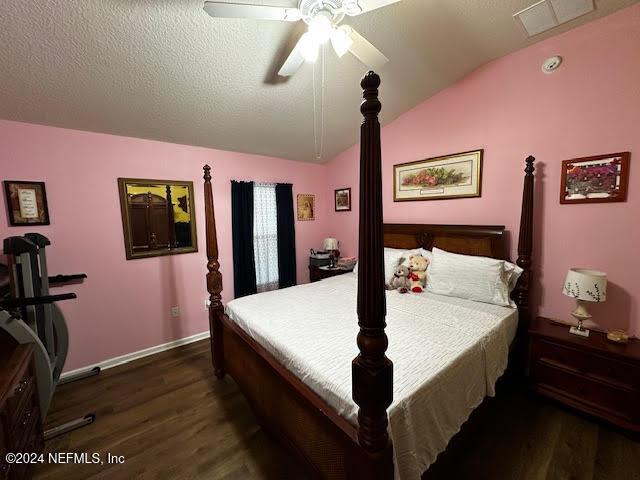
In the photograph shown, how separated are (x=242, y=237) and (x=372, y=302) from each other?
8.87ft

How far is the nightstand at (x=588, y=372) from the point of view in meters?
1.57

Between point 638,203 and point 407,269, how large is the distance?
5.18 feet

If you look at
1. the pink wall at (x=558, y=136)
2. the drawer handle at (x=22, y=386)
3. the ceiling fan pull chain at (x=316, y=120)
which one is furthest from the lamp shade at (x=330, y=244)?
the drawer handle at (x=22, y=386)

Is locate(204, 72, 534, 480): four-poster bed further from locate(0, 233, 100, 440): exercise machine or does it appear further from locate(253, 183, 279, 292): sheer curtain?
locate(253, 183, 279, 292): sheer curtain

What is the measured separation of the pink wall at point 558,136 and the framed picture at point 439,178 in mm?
77

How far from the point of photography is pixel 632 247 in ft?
5.75

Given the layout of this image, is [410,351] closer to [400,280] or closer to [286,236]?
[400,280]

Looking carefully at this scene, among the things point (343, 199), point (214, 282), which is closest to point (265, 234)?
point (343, 199)

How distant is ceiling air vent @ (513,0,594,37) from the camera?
1.64m

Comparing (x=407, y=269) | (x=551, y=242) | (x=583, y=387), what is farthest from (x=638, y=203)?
(x=407, y=269)

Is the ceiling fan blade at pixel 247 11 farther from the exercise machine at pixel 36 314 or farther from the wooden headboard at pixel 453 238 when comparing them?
the wooden headboard at pixel 453 238

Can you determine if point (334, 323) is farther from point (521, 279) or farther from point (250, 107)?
point (250, 107)

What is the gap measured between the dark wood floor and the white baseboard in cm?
18

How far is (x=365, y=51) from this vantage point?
1.52 m
